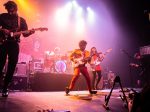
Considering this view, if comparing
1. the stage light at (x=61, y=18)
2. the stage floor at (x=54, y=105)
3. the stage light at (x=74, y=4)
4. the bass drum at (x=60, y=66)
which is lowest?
the stage floor at (x=54, y=105)

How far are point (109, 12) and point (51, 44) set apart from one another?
593 centimetres

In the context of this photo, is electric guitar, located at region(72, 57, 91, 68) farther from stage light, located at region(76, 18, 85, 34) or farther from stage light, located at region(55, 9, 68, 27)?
stage light, located at region(55, 9, 68, 27)

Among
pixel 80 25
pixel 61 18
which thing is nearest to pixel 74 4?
pixel 61 18

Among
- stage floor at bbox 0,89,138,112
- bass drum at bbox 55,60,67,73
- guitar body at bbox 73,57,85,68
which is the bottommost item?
stage floor at bbox 0,89,138,112

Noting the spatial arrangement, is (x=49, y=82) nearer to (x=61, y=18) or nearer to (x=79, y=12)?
(x=61, y=18)

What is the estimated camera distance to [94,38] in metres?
20.9

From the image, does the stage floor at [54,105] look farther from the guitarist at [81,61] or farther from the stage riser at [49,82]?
the stage riser at [49,82]

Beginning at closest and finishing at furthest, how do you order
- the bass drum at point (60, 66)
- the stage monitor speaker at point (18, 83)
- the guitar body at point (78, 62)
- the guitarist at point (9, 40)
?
the guitarist at point (9, 40) → the guitar body at point (78, 62) → the stage monitor speaker at point (18, 83) → the bass drum at point (60, 66)

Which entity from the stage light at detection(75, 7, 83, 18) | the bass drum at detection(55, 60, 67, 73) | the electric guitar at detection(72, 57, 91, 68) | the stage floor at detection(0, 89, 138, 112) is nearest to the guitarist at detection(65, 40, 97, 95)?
the electric guitar at detection(72, 57, 91, 68)

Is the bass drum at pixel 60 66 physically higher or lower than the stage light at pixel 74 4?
lower

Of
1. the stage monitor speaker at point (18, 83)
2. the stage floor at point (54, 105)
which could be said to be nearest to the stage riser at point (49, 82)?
the stage monitor speaker at point (18, 83)

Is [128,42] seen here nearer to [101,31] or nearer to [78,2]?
[101,31]

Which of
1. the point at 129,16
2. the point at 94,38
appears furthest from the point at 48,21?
the point at 129,16

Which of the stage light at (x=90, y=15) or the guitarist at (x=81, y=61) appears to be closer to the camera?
the guitarist at (x=81, y=61)
